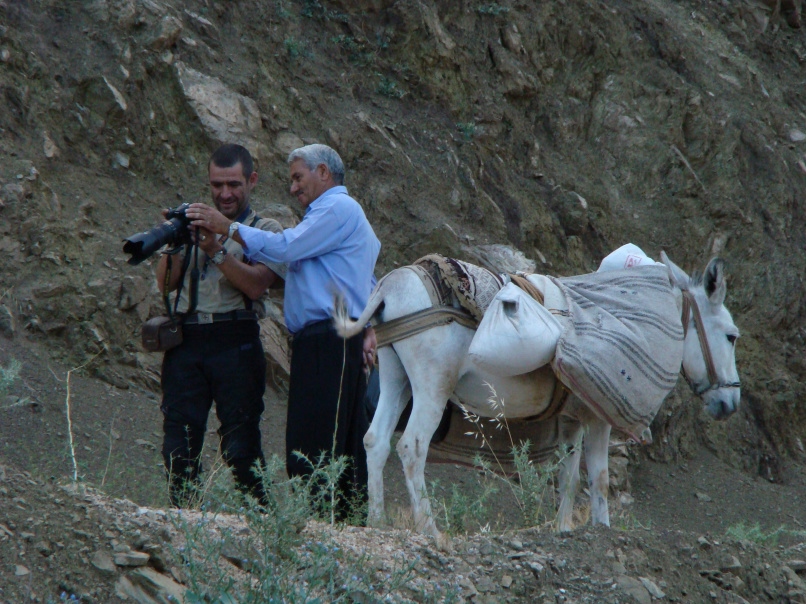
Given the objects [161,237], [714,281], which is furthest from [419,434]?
[714,281]

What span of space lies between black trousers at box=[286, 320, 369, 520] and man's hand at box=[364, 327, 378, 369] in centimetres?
4

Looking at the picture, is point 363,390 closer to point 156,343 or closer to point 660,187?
point 156,343

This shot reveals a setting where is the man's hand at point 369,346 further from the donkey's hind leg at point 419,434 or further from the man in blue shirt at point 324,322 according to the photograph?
the donkey's hind leg at point 419,434

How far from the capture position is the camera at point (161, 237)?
15.7 feet

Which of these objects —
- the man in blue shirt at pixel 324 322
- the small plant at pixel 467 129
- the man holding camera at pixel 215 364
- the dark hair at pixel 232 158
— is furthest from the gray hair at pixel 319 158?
the small plant at pixel 467 129

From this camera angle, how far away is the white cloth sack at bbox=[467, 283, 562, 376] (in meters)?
4.84

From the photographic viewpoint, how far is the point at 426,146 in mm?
11305

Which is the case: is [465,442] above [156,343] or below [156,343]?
below

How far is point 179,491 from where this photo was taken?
4988 mm

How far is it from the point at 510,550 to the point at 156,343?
211 centimetres

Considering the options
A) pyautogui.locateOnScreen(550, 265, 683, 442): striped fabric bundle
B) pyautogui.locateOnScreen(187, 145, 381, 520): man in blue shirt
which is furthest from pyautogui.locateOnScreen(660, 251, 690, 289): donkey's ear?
pyautogui.locateOnScreen(187, 145, 381, 520): man in blue shirt

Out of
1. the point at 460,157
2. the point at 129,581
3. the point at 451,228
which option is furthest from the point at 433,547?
the point at 460,157

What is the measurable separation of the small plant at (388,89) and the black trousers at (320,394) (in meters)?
6.67

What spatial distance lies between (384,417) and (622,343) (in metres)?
1.28
